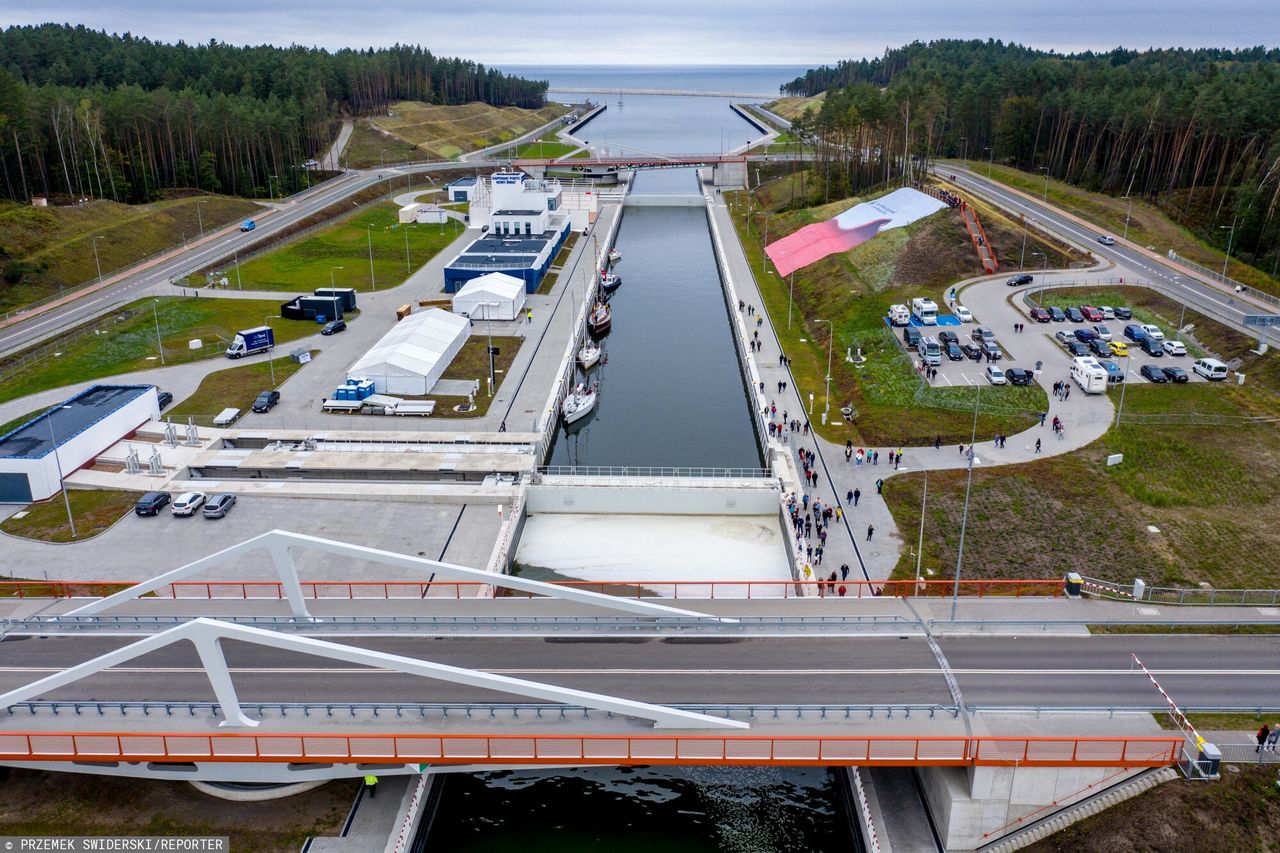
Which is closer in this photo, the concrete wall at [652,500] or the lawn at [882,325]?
the concrete wall at [652,500]

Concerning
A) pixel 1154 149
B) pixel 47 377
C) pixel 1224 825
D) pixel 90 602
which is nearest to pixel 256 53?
pixel 47 377

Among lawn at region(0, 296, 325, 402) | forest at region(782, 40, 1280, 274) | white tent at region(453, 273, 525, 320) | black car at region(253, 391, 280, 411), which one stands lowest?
black car at region(253, 391, 280, 411)

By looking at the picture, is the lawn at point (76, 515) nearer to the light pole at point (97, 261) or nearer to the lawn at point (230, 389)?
the lawn at point (230, 389)

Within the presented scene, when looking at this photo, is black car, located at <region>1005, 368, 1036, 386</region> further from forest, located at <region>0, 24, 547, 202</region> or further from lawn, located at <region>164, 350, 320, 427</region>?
forest, located at <region>0, 24, 547, 202</region>

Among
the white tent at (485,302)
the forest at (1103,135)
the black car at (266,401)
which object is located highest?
the forest at (1103,135)

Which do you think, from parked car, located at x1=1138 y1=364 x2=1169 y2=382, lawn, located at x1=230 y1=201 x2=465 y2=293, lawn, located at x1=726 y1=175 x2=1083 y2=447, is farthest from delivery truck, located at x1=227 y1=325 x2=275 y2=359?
parked car, located at x1=1138 y1=364 x2=1169 y2=382

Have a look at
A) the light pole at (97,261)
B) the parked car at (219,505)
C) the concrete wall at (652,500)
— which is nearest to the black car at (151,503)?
the parked car at (219,505)
